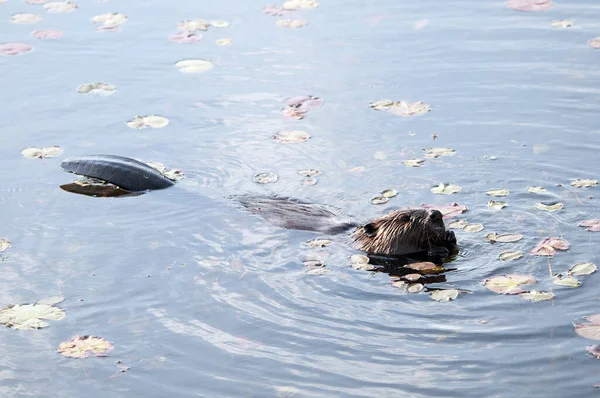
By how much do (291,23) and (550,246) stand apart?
584 centimetres

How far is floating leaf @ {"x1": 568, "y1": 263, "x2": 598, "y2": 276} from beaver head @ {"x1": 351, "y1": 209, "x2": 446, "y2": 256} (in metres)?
0.95

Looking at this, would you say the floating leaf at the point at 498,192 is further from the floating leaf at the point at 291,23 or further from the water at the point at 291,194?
the floating leaf at the point at 291,23

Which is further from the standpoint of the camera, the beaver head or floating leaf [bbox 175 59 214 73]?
floating leaf [bbox 175 59 214 73]

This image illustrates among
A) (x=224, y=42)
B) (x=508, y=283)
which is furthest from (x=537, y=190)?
(x=224, y=42)

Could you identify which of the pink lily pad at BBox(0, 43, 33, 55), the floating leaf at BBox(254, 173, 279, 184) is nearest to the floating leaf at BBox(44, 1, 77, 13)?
the pink lily pad at BBox(0, 43, 33, 55)

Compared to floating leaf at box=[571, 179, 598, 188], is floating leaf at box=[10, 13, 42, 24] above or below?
above

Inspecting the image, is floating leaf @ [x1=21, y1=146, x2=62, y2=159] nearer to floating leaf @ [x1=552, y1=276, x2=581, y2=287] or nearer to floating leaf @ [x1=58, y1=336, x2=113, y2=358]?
floating leaf @ [x1=58, y1=336, x2=113, y2=358]

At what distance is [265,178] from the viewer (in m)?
8.18

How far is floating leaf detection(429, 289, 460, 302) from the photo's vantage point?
6205mm

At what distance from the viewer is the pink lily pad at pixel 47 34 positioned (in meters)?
11.7

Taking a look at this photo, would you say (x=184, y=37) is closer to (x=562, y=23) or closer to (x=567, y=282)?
(x=562, y=23)

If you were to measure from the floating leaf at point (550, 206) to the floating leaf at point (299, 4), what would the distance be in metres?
5.67

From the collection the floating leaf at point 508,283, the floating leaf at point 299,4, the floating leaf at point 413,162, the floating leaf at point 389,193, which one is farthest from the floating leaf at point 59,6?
the floating leaf at point 508,283

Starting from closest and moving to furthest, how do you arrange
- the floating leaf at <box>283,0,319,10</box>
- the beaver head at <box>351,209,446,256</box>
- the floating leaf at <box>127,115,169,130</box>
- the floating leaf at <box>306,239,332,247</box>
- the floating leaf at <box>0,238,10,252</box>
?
the beaver head at <box>351,209,446,256</box>
the floating leaf at <box>306,239,332,247</box>
the floating leaf at <box>0,238,10,252</box>
the floating leaf at <box>127,115,169,130</box>
the floating leaf at <box>283,0,319,10</box>
